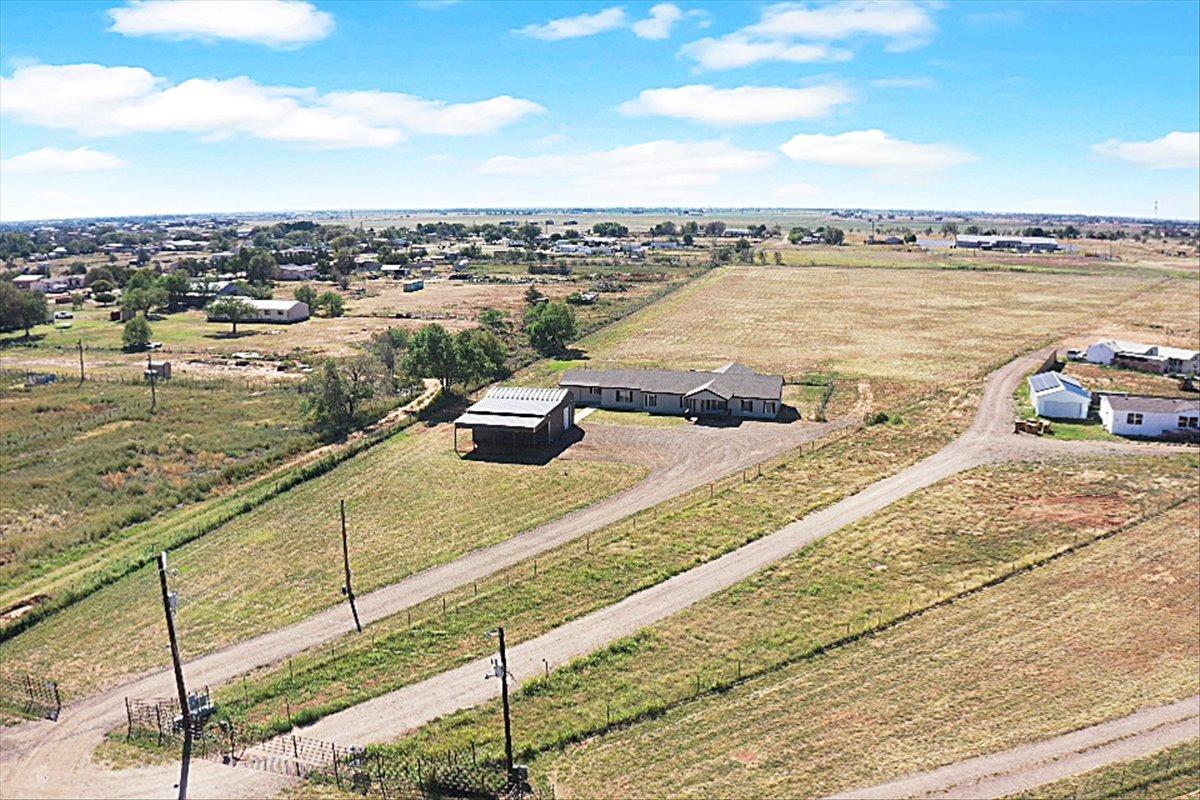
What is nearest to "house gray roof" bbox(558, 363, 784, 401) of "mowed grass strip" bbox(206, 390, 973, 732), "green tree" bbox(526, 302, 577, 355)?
"mowed grass strip" bbox(206, 390, 973, 732)

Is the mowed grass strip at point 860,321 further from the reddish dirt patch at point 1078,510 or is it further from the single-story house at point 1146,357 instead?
the reddish dirt patch at point 1078,510

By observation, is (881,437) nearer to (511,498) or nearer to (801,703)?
(511,498)

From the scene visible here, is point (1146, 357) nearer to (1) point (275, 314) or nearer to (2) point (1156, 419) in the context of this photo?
(2) point (1156, 419)

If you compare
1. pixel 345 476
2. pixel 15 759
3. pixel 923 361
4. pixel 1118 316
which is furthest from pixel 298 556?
pixel 1118 316

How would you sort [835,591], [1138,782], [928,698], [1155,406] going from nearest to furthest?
[1138,782]
[928,698]
[835,591]
[1155,406]

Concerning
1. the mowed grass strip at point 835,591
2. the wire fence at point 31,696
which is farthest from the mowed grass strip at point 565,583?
the wire fence at point 31,696

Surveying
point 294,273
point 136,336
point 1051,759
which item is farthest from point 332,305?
point 1051,759
